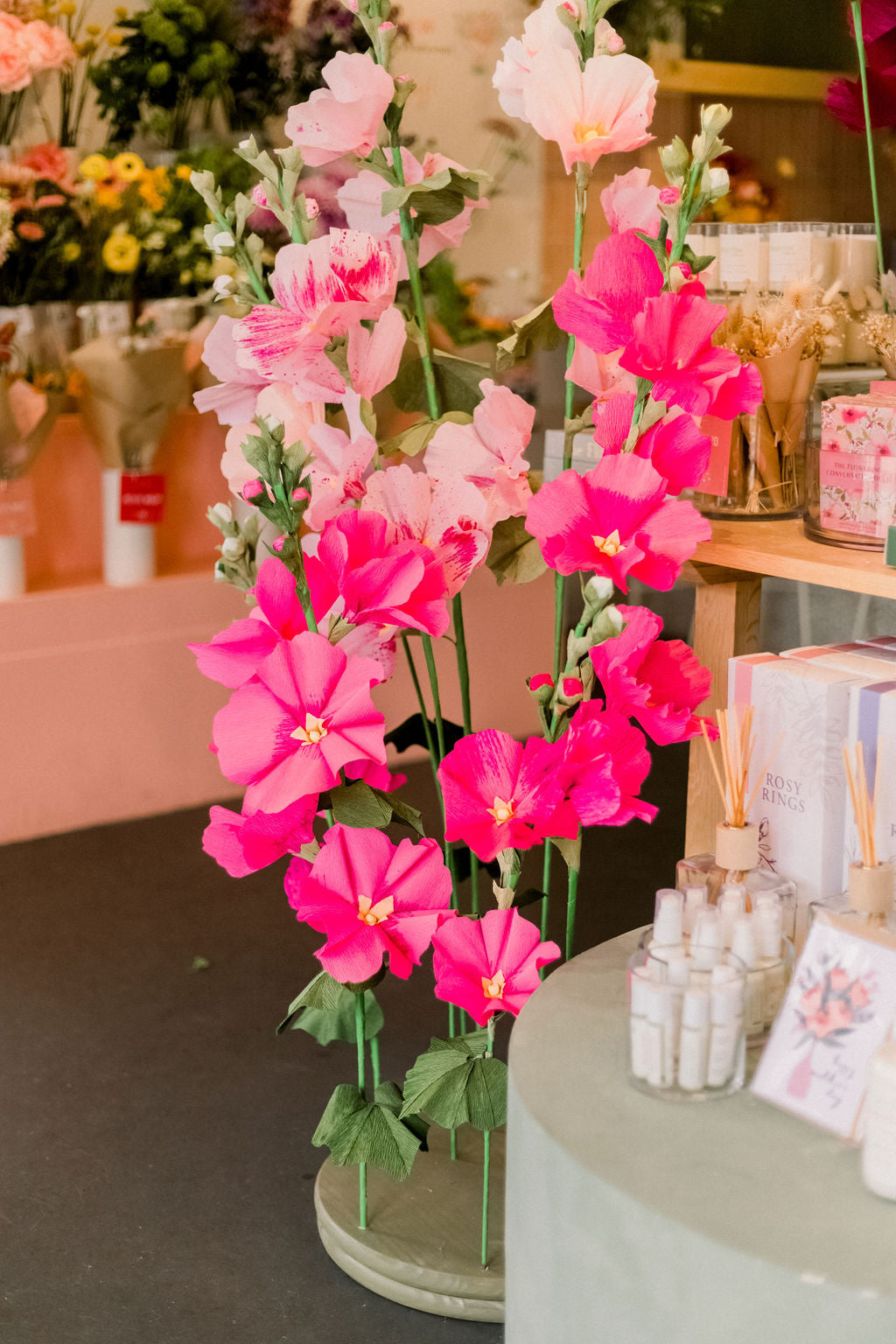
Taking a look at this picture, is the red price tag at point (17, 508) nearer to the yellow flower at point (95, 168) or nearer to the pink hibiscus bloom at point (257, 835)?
the yellow flower at point (95, 168)

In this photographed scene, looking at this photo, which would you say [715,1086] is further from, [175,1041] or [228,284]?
[175,1041]

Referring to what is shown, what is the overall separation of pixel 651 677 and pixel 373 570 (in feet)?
0.92

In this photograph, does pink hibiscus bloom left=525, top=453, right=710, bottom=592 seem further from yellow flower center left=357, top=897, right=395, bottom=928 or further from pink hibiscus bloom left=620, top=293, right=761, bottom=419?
yellow flower center left=357, top=897, right=395, bottom=928

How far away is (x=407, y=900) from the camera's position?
1427 millimetres

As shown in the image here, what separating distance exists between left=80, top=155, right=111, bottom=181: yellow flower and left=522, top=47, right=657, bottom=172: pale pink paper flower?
230cm

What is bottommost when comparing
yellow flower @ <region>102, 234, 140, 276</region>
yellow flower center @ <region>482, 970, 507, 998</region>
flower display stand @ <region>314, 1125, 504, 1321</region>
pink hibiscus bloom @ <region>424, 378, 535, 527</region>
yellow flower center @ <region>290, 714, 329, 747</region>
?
flower display stand @ <region>314, 1125, 504, 1321</region>

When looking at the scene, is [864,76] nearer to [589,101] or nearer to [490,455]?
[589,101]

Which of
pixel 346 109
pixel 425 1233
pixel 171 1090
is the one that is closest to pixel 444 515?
pixel 346 109

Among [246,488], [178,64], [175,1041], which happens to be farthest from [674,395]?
[178,64]

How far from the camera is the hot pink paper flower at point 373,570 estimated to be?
4.33 feet

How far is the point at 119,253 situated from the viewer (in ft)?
11.4

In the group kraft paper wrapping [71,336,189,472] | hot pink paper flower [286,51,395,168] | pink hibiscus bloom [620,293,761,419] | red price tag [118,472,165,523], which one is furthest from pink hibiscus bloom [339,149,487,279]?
red price tag [118,472,165,523]

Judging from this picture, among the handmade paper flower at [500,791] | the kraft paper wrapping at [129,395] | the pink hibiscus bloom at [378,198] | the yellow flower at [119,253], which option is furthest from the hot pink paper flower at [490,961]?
the yellow flower at [119,253]

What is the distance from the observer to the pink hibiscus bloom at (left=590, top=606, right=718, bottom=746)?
4.42 ft
